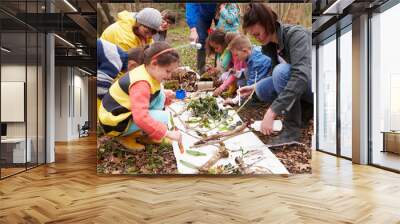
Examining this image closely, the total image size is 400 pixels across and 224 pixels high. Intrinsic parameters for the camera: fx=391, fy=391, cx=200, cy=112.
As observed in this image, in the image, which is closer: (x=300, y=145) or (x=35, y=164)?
(x=300, y=145)

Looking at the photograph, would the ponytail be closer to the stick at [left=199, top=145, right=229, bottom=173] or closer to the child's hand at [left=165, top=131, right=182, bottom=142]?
the child's hand at [left=165, top=131, right=182, bottom=142]

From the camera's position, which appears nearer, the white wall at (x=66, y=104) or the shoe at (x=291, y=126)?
the shoe at (x=291, y=126)

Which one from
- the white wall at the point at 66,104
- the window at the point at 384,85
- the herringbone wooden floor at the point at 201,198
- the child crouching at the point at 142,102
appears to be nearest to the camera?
the herringbone wooden floor at the point at 201,198

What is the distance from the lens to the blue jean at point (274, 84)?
6.66 metres

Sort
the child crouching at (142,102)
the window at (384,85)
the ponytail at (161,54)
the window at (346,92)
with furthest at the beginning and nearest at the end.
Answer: the window at (346,92) → the window at (384,85) → the ponytail at (161,54) → the child crouching at (142,102)

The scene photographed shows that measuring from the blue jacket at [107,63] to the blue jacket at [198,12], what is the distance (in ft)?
4.15

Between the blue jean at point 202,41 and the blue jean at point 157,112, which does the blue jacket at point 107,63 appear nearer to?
the blue jean at point 157,112

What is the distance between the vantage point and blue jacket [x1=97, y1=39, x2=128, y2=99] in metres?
6.63

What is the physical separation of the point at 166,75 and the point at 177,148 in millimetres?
1257

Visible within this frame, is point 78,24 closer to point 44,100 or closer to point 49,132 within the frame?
point 44,100

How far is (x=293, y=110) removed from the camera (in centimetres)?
671

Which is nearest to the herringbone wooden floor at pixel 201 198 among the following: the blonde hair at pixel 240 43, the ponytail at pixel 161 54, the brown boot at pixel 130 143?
the brown boot at pixel 130 143

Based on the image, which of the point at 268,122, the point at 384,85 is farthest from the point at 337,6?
the point at 268,122

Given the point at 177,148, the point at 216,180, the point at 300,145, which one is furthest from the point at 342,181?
the point at 177,148
